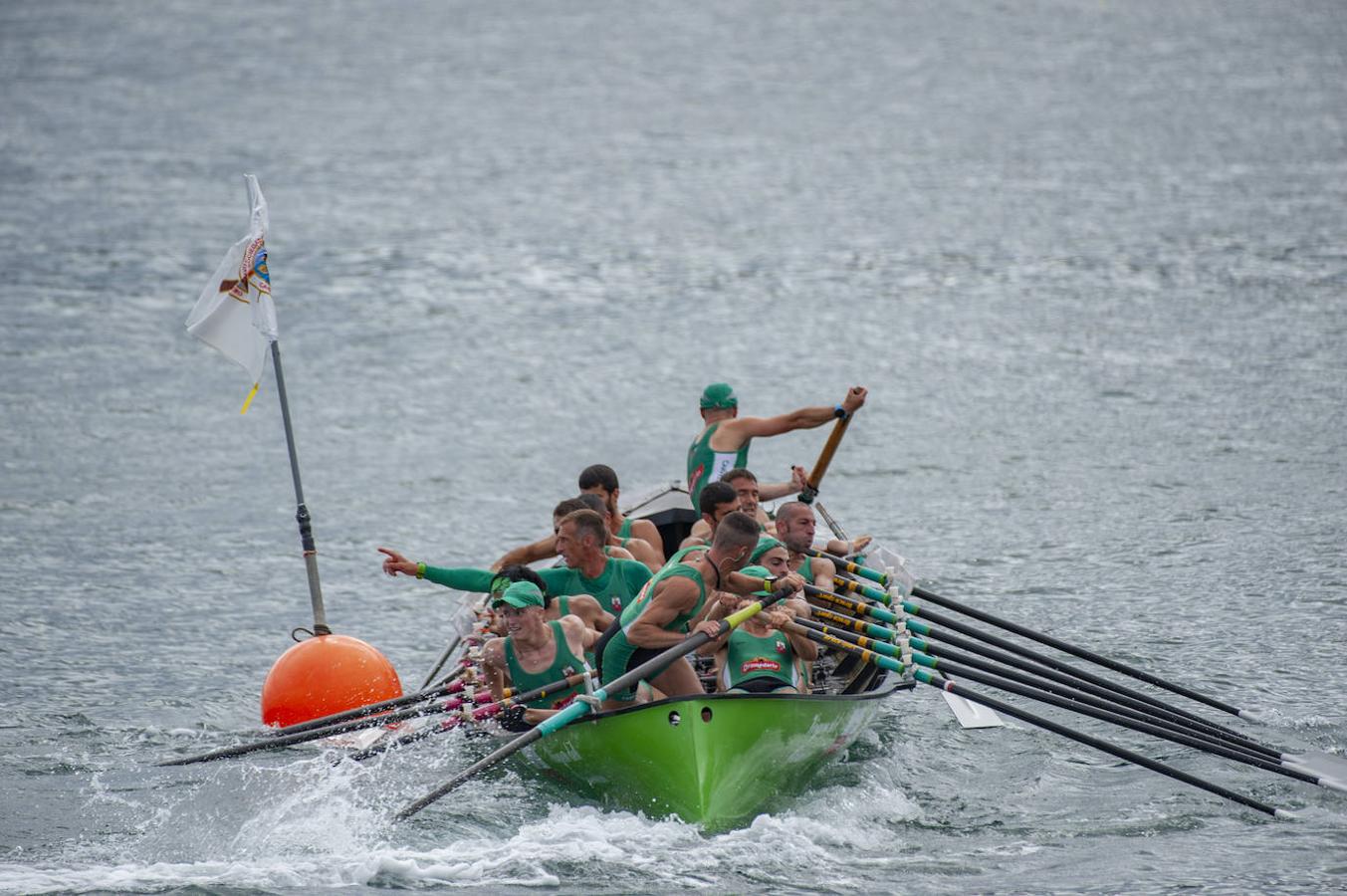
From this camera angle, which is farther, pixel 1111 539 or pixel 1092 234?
pixel 1092 234

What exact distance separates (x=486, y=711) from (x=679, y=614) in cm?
168

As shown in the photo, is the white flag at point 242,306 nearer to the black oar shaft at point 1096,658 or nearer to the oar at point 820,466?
the oar at point 820,466

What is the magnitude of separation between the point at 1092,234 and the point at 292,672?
73.3 ft

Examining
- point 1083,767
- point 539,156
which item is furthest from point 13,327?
point 1083,767

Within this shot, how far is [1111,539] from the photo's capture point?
18656 millimetres

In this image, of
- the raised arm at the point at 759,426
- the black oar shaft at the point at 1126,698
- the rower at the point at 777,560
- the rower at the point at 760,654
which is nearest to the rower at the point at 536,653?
the rower at the point at 760,654

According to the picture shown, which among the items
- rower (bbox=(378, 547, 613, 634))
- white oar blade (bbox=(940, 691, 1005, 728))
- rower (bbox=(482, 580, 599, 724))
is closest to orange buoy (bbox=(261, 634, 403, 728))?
rower (bbox=(378, 547, 613, 634))

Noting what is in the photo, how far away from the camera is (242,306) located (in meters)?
13.8

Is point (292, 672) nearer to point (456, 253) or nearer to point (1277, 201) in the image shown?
point (456, 253)

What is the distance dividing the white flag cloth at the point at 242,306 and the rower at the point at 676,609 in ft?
14.2

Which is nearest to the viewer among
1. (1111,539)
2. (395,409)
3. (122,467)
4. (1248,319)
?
(1111,539)

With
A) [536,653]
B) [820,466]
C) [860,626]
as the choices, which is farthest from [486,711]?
[820,466]

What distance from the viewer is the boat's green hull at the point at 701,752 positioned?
10447 mm

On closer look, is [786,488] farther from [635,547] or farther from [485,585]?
[485,585]
